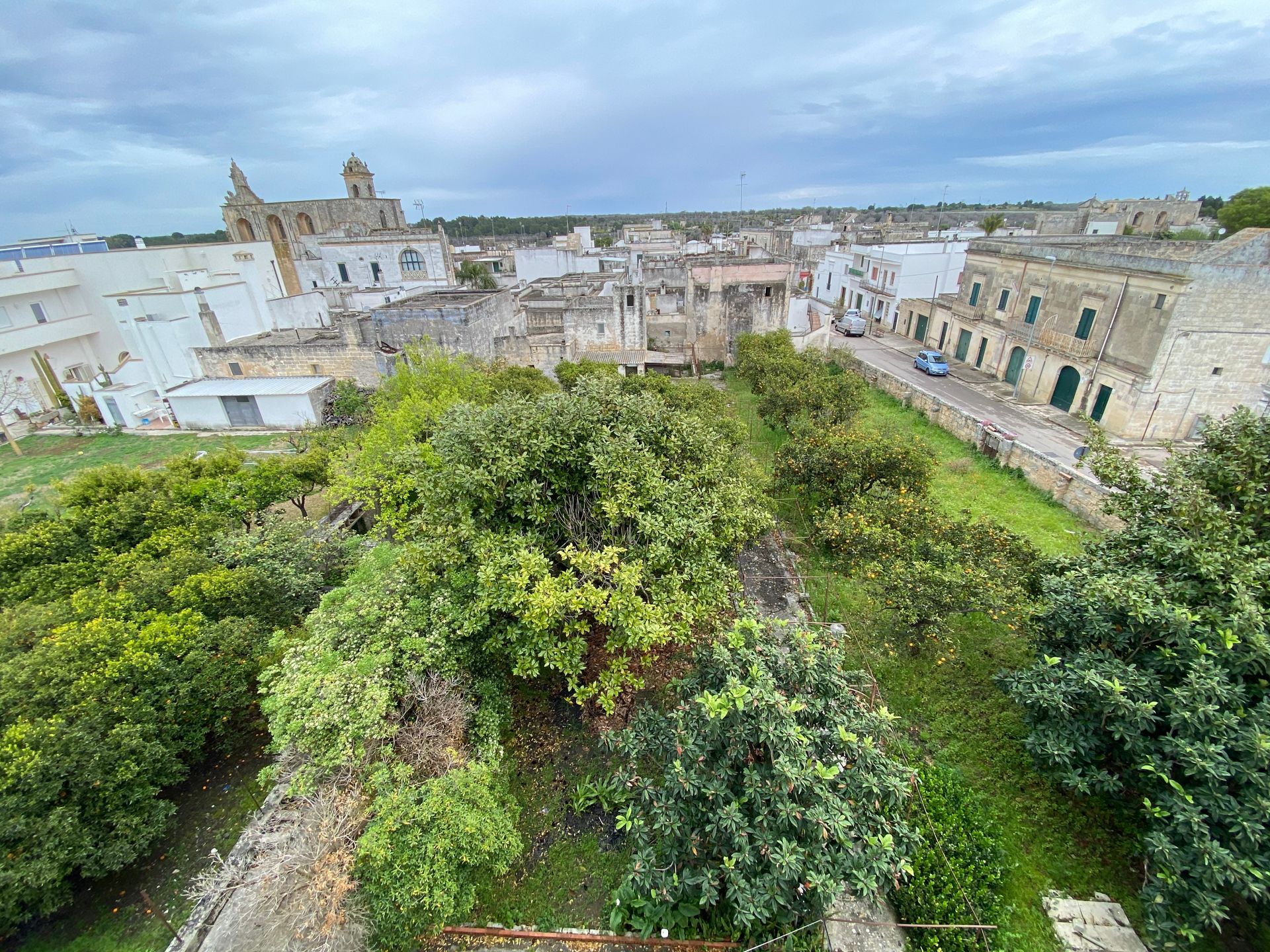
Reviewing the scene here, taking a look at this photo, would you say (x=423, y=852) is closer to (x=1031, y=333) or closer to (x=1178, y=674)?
(x=1178, y=674)

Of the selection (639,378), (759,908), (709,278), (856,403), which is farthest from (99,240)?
(759,908)

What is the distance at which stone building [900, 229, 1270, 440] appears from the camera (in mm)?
20906

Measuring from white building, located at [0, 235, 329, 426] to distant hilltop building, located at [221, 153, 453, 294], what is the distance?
5.40m

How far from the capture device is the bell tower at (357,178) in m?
50.8

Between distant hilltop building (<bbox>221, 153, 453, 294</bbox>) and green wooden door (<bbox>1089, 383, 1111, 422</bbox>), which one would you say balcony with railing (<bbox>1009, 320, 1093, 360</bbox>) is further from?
distant hilltop building (<bbox>221, 153, 453, 294</bbox>)

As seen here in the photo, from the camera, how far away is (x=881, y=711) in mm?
7730

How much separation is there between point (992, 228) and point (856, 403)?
1868 inches

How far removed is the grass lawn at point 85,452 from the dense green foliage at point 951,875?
1174 inches

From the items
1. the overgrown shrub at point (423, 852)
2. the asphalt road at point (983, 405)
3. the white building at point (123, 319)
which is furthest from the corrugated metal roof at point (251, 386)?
the asphalt road at point (983, 405)

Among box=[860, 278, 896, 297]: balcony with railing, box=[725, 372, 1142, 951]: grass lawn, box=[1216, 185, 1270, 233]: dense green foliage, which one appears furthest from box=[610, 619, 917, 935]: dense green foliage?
box=[1216, 185, 1270, 233]: dense green foliage

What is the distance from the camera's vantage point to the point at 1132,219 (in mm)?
58562

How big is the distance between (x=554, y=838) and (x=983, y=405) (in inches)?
1129

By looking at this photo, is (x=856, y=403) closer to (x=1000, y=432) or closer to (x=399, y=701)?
(x=1000, y=432)

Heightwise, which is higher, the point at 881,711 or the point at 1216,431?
the point at 1216,431
